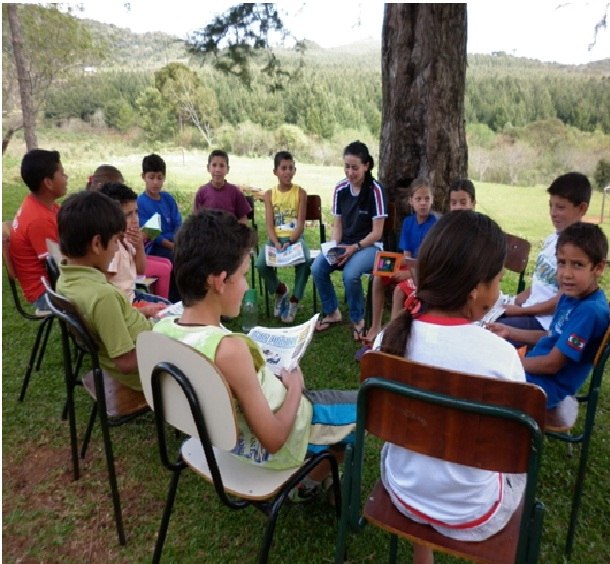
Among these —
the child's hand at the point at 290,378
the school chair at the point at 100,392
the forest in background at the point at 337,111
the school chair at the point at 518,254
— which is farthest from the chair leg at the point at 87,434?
the forest in background at the point at 337,111

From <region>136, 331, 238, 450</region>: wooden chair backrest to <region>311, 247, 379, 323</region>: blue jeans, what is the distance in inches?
95.6

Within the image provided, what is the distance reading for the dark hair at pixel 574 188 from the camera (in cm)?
246

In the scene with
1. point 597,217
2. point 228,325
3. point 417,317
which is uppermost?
point 417,317

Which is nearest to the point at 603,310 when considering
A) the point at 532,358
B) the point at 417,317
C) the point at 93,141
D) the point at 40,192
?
the point at 532,358

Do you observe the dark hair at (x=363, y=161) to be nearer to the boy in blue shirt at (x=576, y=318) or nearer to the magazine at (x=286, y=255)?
the magazine at (x=286, y=255)

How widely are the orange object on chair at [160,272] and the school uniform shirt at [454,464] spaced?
100 inches

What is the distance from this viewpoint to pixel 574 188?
8.11ft

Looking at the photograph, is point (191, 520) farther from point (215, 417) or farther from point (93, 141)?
point (93, 141)

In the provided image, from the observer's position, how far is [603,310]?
5.74ft

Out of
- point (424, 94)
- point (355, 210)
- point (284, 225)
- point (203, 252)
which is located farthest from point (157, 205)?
point (203, 252)

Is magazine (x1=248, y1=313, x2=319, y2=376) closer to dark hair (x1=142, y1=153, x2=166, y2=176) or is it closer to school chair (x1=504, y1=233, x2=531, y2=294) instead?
school chair (x1=504, y1=233, x2=531, y2=294)

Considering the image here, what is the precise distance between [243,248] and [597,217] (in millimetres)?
10232

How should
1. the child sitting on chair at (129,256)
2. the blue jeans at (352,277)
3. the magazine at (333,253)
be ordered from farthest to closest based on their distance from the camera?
the magazine at (333,253), the blue jeans at (352,277), the child sitting on chair at (129,256)

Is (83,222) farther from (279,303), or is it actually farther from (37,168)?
(279,303)
